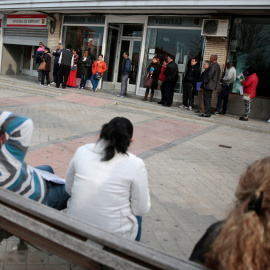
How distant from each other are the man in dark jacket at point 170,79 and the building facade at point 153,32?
1.02m

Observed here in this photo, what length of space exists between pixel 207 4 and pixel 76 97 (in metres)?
5.66

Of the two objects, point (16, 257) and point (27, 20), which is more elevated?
point (27, 20)

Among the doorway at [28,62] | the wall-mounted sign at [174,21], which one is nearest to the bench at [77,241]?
the wall-mounted sign at [174,21]

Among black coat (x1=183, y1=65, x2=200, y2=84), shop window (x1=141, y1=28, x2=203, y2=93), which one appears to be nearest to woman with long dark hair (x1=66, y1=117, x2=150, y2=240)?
black coat (x1=183, y1=65, x2=200, y2=84)

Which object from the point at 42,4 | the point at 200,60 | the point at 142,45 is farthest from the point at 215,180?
the point at 42,4

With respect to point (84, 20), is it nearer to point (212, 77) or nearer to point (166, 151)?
point (212, 77)

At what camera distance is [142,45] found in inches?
560

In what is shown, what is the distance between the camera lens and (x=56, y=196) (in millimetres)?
2947

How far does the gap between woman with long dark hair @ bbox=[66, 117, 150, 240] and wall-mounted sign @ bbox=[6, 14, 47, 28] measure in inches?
651

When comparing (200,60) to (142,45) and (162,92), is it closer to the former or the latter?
(162,92)

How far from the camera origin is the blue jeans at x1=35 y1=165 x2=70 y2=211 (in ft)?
9.46

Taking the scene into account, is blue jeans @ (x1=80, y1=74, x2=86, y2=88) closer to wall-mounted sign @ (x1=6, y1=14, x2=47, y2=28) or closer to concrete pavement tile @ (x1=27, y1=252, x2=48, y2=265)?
wall-mounted sign @ (x1=6, y1=14, x2=47, y2=28)

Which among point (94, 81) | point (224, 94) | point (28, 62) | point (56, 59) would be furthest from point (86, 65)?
point (28, 62)

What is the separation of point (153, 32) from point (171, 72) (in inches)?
102
